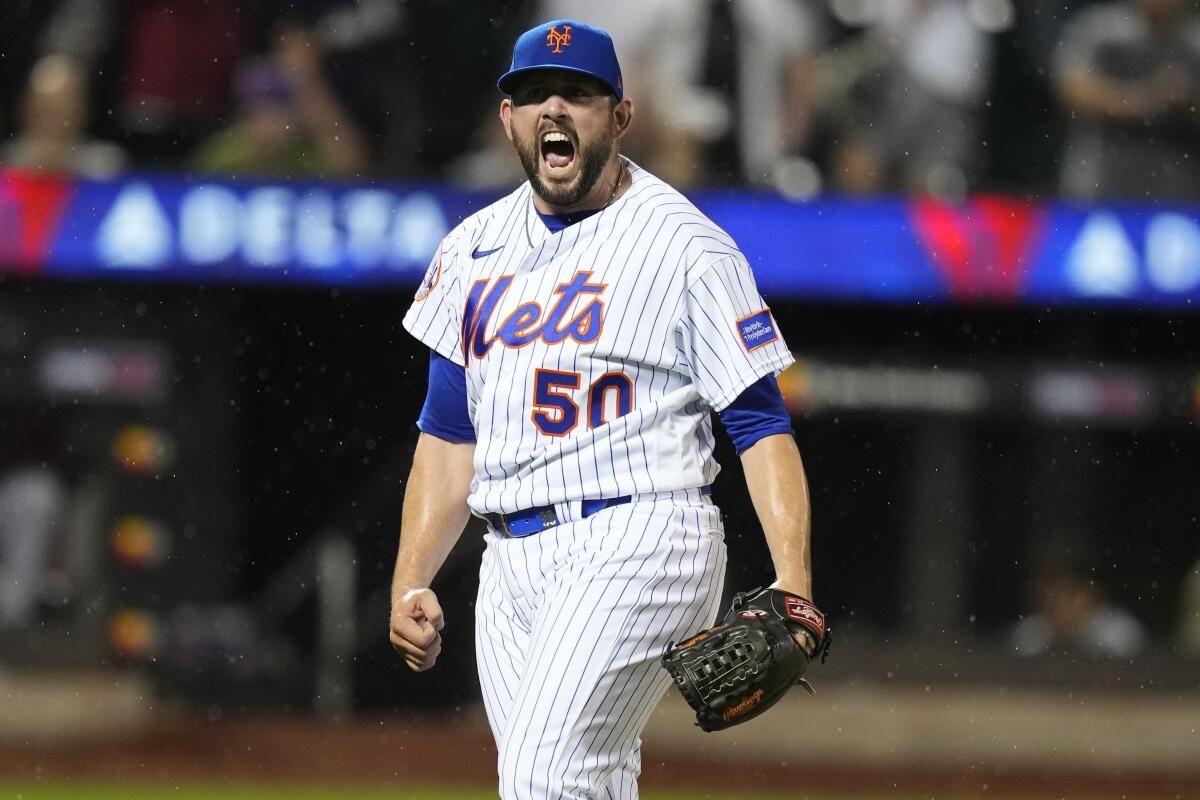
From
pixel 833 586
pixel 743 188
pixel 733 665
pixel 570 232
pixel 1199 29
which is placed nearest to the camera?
pixel 733 665

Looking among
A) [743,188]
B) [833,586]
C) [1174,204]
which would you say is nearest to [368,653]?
[833,586]

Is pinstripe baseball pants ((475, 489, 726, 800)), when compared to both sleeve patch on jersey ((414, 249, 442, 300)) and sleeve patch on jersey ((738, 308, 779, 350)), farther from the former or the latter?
sleeve patch on jersey ((414, 249, 442, 300))

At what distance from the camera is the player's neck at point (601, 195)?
10.8 feet

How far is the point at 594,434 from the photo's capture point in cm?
312

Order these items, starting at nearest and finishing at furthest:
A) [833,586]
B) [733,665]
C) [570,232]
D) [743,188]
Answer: [733,665] → [570,232] → [743,188] → [833,586]

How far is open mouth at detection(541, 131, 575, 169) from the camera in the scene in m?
3.21

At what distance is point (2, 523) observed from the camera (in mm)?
8914

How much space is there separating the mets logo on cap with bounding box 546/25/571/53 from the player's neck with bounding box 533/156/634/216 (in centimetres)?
22

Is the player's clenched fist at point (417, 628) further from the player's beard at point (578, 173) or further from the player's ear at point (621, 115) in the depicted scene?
the player's ear at point (621, 115)

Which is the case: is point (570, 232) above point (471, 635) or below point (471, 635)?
above

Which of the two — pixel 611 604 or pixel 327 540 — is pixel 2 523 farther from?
pixel 611 604

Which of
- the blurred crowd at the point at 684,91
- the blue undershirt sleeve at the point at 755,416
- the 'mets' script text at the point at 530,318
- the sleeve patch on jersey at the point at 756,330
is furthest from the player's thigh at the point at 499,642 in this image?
the blurred crowd at the point at 684,91

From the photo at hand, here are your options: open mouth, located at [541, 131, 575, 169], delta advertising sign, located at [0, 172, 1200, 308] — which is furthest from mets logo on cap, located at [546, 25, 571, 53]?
delta advertising sign, located at [0, 172, 1200, 308]

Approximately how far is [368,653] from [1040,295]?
353cm
